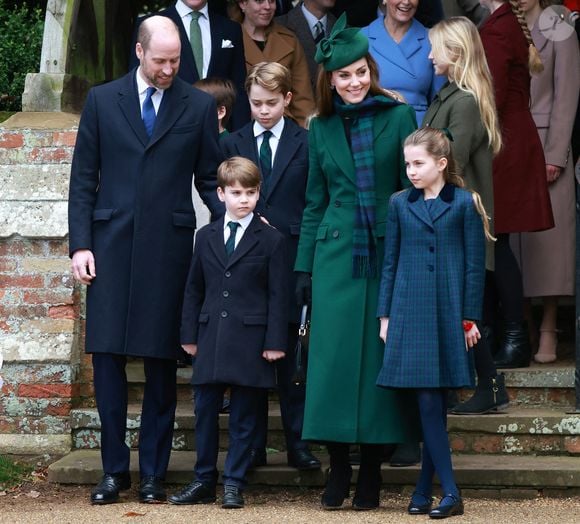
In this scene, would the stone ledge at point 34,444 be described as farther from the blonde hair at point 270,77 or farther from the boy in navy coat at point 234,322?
the blonde hair at point 270,77

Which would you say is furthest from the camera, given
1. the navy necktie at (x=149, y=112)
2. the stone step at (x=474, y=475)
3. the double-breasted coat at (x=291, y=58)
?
the double-breasted coat at (x=291, y=58)

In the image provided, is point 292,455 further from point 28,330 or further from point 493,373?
point 28,330

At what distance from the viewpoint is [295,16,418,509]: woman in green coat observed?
6160 mm

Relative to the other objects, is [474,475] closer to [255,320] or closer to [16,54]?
[255,320]

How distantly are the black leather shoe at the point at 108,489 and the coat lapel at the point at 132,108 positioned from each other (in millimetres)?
1452

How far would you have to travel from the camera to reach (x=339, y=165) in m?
6.29

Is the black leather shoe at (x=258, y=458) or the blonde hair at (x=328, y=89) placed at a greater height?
the blonde hair at (x=328, y=89)

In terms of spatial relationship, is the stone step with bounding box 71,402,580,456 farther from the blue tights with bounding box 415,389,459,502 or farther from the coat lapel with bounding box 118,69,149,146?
the coat lapel with bounding box 118,69,149,146

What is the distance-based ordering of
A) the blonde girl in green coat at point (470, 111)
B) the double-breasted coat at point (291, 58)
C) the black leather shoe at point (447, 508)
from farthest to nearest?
1. the double-breasted coat at point (291, 58)
2. the blonde girl in green coat at point (470, 111)
3. the black leather shoe at point (447, 508)

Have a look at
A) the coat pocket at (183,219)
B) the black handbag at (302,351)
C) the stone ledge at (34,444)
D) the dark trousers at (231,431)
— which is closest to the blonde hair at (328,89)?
the coat pocket at (183,219)

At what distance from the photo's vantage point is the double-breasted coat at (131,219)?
648 centimetres

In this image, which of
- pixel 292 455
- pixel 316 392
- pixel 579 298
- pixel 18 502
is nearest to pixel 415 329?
pixel 316 392

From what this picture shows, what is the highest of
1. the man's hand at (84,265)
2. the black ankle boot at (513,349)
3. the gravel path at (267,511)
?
the man's hand at (84,265)

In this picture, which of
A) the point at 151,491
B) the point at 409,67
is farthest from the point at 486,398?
the point at 409,67
